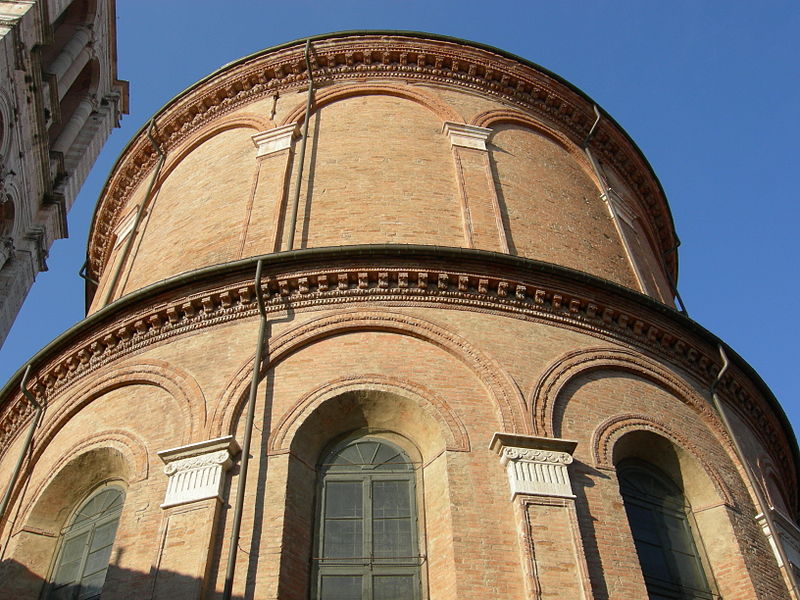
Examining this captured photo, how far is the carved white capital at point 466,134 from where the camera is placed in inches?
562

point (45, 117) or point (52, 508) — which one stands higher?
point (45, 117)

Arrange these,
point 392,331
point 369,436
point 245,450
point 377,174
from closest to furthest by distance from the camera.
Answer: point 245,450 → point 369,436 → point 392,331 → point 377,174

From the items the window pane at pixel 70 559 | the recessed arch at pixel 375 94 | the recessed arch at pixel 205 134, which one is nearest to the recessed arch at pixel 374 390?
the window pane at pixel 70 559

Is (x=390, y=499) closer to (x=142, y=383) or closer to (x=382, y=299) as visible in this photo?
(x=382, y=299)

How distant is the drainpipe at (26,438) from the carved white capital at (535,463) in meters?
5.84

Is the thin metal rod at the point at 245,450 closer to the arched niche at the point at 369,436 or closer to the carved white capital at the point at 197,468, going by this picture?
the carved white capital at the point at 197,468

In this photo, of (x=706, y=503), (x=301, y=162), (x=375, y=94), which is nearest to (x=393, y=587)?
(x=706, y=503)

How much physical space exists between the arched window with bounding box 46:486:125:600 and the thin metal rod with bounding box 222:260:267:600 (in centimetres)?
183

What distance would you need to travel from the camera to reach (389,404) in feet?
32.8

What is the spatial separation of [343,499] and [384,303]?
2.57 meters

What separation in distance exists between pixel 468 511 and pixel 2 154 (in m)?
13.9

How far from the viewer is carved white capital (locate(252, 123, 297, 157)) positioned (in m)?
14.3

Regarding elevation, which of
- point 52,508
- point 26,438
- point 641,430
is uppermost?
point 26,438

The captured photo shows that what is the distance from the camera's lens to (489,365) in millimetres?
10320
